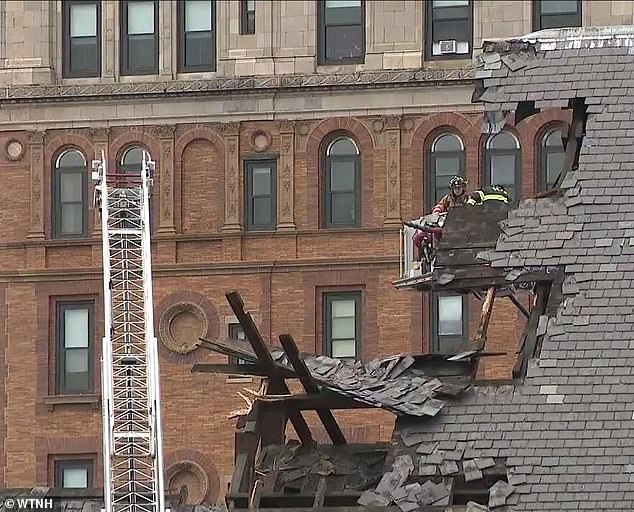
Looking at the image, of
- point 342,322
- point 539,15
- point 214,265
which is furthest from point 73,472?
point 539,15

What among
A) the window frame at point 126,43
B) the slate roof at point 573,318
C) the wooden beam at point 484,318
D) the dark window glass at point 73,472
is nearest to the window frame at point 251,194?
the window frame at point 126,43

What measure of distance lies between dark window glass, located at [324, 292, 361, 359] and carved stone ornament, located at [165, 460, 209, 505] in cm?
440

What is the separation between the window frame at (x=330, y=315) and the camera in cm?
6356

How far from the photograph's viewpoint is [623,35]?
1214 inches

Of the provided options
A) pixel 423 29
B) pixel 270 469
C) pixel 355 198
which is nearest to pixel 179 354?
pixel 355 198

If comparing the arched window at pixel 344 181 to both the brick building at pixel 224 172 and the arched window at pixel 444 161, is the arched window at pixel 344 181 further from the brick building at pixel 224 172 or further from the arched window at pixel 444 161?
the arched window at pixel 444 161

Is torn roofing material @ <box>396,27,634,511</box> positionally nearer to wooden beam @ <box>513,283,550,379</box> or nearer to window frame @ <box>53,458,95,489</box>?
wooden beam @ <box>513,283,550,379</box>

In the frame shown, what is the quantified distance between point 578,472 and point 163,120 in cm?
3695

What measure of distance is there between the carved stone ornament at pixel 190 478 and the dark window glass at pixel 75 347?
339cm

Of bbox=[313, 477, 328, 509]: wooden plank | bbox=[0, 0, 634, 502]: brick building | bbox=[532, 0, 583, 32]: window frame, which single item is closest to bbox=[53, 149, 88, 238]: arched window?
bbox=[0, 0, 634, 502]: brick building

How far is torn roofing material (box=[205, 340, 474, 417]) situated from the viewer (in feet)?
98.0

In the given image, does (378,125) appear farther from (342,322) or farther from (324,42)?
(342,322)

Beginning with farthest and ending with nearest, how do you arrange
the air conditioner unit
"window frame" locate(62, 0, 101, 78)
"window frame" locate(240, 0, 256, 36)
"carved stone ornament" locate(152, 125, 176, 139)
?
"window frame" locate(62, 0, 101, 78) → "window frame" locate(240, 0, 256, 36) → "carved stone ornament" locate(152, 125, 176, 139) → the air conditioner unit

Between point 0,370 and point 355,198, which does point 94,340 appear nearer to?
point 0,370
